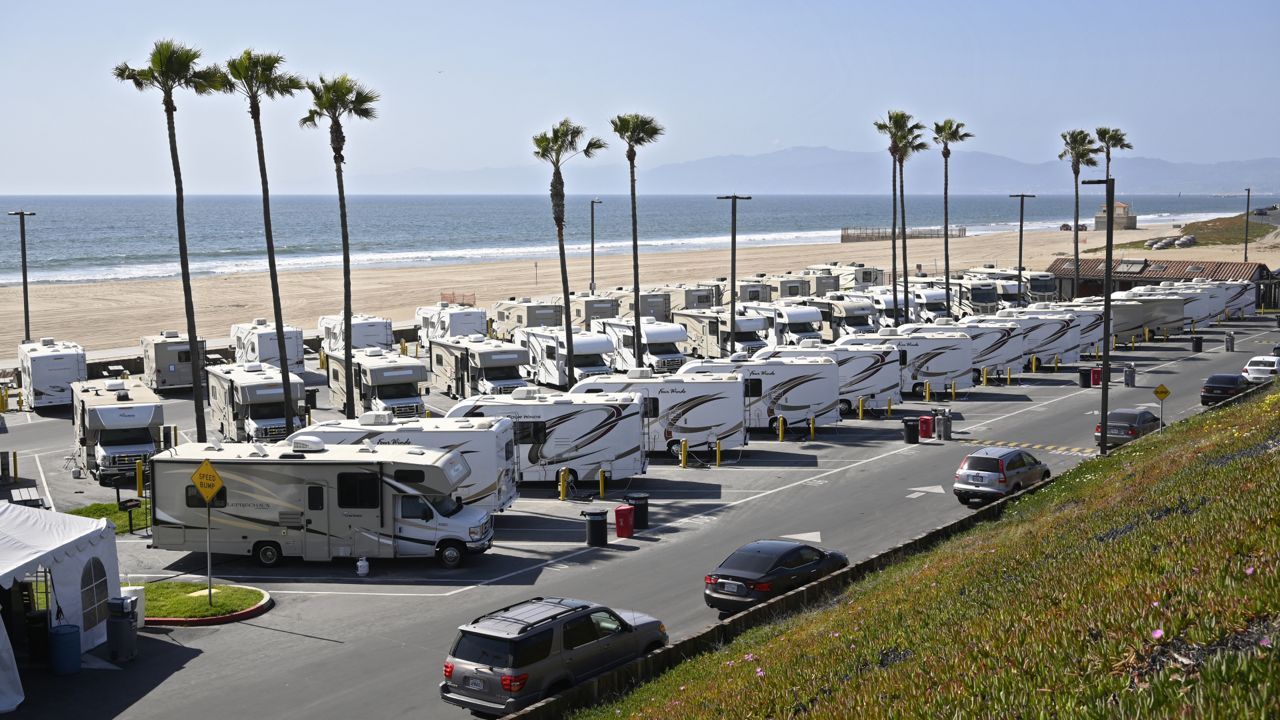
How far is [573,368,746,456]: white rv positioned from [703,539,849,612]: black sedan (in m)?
12.2

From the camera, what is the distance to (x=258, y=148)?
33656 mm

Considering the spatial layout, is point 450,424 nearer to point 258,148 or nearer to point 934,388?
point 258,148

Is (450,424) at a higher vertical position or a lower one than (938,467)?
higher

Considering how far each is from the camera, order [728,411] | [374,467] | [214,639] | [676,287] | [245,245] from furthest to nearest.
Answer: [245,245] → [676,287] → [728,411] → [374,467] → [214,639]

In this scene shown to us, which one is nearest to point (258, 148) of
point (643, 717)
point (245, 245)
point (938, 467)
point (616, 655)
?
point (938, 467)

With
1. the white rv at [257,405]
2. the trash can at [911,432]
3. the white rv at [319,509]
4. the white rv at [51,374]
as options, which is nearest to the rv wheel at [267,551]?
the white rv at [319,509]

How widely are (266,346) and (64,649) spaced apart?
28.1m

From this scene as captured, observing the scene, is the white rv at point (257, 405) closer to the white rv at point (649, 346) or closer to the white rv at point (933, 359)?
the white rv at point (649, 346)

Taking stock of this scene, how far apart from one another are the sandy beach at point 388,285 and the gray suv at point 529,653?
5221 cm

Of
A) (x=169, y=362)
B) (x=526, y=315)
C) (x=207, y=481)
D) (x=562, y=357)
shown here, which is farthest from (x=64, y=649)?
(x=526, y=315)

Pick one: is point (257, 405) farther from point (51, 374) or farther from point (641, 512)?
point (641, 512)

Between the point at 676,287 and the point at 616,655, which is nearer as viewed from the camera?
the point at 616,655

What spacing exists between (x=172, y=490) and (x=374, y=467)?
4.10m

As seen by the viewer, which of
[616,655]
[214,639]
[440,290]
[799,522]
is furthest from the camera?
[440,290]
